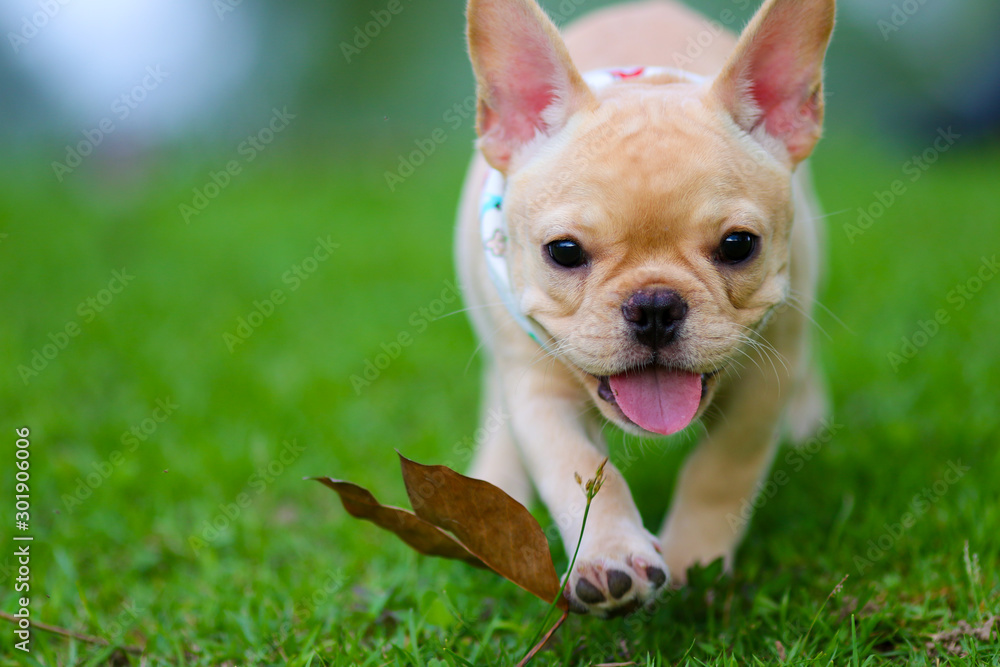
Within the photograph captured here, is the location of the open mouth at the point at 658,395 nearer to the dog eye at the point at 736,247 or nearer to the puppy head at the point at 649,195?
the puppy head at the point at 649,195

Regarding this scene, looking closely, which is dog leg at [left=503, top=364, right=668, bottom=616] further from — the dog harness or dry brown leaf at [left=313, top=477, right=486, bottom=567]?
dry brown leaf at [left=313, top=477, right=486, bottom=567]

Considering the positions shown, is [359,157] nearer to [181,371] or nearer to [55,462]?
[181,371]

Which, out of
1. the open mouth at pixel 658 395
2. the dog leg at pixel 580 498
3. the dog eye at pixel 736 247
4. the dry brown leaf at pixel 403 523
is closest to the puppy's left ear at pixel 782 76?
the dog eye at pixel 736 247

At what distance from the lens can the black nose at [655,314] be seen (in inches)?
95.0

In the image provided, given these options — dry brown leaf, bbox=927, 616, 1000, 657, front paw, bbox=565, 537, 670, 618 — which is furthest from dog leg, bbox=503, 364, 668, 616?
dry brown leaf, bbox=927, 616, 1000, 657

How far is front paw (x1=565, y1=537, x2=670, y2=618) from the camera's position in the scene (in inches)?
89.7

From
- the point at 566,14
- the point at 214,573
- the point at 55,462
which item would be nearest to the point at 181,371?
the point at 55,462

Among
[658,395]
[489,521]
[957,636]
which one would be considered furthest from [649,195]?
[957,636]

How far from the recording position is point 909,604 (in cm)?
260

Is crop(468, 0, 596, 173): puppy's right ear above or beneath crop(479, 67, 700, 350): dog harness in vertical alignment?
above

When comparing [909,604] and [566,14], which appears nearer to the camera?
[909,604]

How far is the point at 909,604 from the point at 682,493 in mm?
782

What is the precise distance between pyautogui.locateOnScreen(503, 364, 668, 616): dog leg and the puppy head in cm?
16

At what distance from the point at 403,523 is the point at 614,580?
0.59 metres
